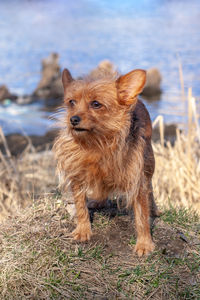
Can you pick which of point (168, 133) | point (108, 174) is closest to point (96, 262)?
point (108, 174)

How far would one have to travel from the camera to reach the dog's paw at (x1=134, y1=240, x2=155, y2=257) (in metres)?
3.83

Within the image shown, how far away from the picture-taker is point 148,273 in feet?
11.8

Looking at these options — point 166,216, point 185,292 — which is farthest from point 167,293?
point 166,216

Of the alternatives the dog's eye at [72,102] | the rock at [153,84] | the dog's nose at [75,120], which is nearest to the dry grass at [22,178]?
the dog's eye at [72,102]

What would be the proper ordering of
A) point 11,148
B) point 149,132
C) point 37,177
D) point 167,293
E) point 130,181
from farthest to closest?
point 11,148 < point 37,177 < point 149,132 < point 130,181 < point 167,293

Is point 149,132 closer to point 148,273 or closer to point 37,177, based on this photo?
point 148,273

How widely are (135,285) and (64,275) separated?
1.93 feet

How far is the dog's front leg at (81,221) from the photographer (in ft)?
13.0

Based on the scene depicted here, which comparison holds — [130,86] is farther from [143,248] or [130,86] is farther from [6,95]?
[6,95]

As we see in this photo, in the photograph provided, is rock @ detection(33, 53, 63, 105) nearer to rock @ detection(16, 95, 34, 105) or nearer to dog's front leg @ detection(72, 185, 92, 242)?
rock @ detection(16, 95, 34, 105)

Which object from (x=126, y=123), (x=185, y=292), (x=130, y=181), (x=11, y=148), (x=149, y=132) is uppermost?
(x=126, y=123)

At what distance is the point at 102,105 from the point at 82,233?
4.32 ft

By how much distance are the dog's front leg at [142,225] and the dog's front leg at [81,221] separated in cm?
48

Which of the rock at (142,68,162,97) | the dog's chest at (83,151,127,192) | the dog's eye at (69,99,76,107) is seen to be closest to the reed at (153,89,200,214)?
the dog's chest at (83,151,127,192)
